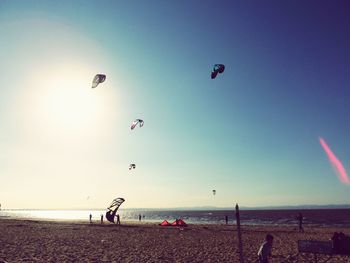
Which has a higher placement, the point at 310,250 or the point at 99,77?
the point at 99,77

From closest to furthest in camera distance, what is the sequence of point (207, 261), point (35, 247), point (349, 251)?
point (349, 251)
point (207, 261)
point (35, 247)

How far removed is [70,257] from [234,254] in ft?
29.5

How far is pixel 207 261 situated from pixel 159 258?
101 inches

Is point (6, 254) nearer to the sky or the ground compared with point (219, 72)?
nearer to the ground

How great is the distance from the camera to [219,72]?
717 inches

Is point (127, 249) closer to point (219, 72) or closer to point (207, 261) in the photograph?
point (207, 261)

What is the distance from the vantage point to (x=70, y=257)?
53.0 ft

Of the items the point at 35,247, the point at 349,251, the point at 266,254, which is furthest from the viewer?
the point at 35,247

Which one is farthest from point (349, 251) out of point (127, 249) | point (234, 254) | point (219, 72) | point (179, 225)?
point (179, 225)

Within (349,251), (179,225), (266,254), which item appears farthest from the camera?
(179,225)

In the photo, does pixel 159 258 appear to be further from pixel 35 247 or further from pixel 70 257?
pixel 35 247

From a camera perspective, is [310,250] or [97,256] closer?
[310,250]

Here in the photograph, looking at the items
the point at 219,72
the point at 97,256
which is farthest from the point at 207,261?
the point at 219,72

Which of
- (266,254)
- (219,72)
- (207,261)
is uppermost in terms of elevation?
(219,72)
